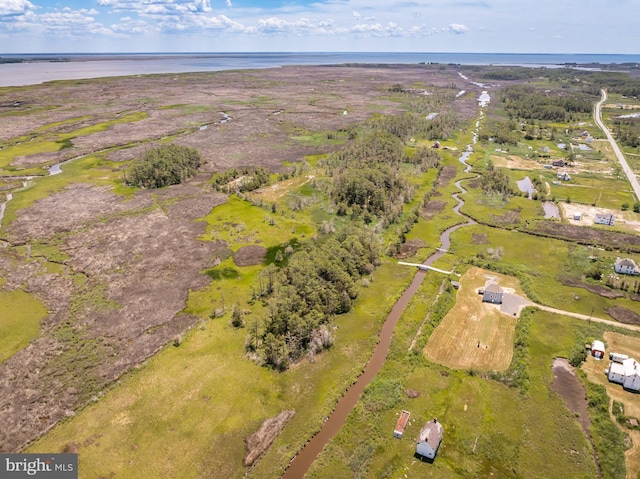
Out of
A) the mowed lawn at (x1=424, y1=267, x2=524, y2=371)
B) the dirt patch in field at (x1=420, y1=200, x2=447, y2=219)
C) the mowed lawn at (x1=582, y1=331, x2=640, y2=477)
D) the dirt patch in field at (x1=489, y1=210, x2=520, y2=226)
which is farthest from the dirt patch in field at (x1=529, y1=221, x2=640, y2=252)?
the mowed lawn at (x1=582, y1=331, x2=640, y2=477)

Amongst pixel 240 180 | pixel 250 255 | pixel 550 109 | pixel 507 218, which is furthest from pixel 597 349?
pixel 550 109

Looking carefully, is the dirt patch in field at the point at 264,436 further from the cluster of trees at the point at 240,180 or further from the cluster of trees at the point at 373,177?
the cluster of trees at the point at 240,180

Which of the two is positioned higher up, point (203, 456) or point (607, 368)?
point (607, 368)

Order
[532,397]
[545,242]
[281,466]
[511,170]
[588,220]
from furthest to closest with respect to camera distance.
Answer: [511,170] → [588,220] → [545,242] → [532,397] → [281,466]

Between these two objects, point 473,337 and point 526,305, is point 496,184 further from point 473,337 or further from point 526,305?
point 473,337

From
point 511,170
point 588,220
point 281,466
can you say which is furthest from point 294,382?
point 511,170

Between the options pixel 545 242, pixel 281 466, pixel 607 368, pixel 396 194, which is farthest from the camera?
pixel 396 194

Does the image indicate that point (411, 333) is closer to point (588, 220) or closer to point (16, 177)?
point (588, 220)
